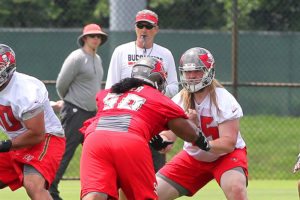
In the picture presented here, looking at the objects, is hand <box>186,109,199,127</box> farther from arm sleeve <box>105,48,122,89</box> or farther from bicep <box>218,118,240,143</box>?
arm sleeve <box>105,48,122,89</box>

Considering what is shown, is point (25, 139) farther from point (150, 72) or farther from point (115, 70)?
point (115, 70)

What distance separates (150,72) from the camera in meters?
7.48

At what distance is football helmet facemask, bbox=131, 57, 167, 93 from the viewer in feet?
24.5

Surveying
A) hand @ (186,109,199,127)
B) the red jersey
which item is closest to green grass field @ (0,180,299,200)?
hand @ (186,109,199,127)

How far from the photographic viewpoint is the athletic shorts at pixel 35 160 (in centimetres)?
834

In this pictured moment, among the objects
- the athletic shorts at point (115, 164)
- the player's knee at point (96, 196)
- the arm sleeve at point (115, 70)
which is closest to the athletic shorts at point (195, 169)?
the athletic shorts at point (115, 164)

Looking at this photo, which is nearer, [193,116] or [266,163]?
[193,116]

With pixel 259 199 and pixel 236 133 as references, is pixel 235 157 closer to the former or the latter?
pixel 236 133

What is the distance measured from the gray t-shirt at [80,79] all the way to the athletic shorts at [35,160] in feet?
9.82

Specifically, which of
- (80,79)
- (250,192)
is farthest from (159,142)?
(250,192)

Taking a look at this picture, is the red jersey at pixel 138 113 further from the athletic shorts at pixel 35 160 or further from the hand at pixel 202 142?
the athletic shorts at pixel 35 160

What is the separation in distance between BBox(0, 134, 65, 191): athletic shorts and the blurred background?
19.8 feet

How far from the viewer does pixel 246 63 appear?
17.9 m

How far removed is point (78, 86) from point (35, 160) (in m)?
3.48
